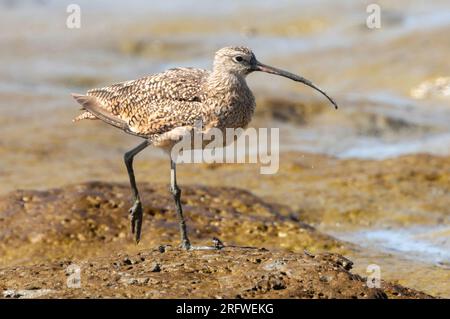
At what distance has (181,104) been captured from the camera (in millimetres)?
8602

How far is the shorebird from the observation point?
848 cm

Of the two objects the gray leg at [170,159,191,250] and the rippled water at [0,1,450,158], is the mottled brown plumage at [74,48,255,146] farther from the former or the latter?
the rippled water at [0,1,450,158]

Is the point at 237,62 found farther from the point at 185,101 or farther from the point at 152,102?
the point at 152,102

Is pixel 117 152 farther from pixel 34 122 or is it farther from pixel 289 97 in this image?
pixel 289 97

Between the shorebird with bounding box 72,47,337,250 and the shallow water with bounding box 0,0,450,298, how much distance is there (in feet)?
9.40

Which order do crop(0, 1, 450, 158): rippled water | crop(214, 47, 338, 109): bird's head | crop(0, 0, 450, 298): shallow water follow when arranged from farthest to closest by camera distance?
crop(0, 1, 450, 158): rippled water
crop(0, 0, 450, 298): shallow water
crop(214, 47, 338, 109): bird's head

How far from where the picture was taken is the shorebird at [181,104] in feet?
27.8

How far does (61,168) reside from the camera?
14.7m

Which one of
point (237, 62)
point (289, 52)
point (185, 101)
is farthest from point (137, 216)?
point (289, 52)

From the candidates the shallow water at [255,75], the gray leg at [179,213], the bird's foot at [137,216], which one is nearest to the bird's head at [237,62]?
the gray leg at [179,213]

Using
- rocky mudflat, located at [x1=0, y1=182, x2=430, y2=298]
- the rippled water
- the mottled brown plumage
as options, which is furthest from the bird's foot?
the rippled water

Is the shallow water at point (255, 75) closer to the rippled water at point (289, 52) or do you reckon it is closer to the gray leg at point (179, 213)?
the rippled water at point (289, 52)
